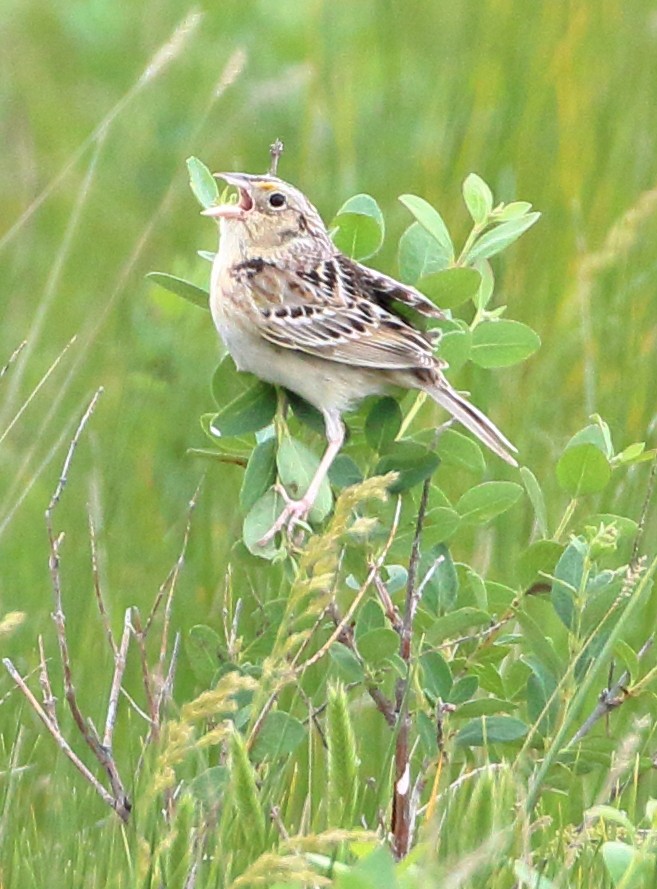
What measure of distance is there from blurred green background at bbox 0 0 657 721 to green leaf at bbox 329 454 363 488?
0.65 m

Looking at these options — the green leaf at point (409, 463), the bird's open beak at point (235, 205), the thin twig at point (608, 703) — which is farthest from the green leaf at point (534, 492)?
the bird's open beak at point (235, 205)

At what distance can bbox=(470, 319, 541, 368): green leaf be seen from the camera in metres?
2.89

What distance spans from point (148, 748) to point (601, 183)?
3075mm

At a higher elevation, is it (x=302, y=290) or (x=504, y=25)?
(x=504, y=25)

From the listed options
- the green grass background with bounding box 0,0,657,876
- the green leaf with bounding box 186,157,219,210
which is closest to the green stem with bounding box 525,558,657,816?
the green grass background with bounding box 0,0,657,876

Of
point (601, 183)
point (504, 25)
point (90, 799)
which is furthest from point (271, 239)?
point (504, 25)

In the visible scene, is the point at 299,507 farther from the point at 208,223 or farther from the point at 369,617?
the point at 208,223

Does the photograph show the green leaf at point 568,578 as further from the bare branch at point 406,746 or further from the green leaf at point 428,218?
the green leaf at point 428,218

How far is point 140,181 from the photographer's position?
592 cm

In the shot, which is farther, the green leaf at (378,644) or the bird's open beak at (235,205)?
the bird's open beak at (235,205)

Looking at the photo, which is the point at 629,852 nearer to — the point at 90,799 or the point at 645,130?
the point at 90,799

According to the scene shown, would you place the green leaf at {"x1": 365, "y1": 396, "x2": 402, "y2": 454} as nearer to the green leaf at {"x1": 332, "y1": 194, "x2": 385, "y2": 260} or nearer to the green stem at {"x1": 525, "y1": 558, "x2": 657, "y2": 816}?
the green leaf at {"x1": 332, "y1": 194, "x2": 385, "y2": 260}

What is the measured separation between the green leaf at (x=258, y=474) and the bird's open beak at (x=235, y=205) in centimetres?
50

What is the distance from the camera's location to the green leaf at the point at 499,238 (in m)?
2.91
